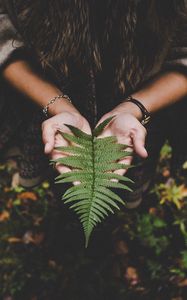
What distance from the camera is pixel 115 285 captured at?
8.80 feet

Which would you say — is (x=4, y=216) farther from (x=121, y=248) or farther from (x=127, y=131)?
(x=127, y=131)

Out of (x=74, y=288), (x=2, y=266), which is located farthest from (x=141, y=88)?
(x=2, y=266)

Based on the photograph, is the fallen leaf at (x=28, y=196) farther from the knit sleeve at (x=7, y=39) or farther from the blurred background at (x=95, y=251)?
the knit sleeve at (x=7, y=39)

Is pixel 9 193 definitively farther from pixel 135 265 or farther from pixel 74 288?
pixel 135 265

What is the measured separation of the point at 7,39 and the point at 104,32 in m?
0.48

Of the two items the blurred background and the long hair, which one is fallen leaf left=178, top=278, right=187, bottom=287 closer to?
the blurred background

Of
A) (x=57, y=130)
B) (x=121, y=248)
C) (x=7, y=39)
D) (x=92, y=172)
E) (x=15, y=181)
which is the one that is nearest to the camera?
(x=92, y=172)

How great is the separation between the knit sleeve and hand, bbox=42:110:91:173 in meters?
0.41

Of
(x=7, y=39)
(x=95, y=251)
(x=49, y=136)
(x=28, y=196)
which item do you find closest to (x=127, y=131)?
(x=49, y=136)

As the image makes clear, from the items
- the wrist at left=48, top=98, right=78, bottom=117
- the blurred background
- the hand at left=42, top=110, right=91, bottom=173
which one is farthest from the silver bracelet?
the blurred background

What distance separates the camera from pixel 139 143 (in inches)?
59.9

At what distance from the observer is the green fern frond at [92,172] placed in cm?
136

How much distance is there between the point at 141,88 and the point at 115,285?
1.50 metres

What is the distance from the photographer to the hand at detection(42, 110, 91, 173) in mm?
1518
